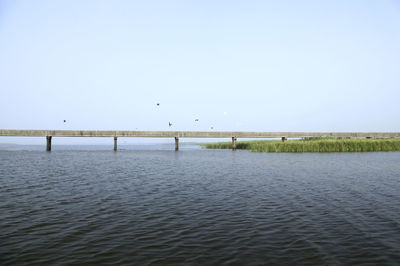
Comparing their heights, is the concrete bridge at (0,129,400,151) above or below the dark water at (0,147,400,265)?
above

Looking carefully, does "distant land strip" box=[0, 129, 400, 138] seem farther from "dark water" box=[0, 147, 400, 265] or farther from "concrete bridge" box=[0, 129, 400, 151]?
"dark water" box=[0, 147, 400, 265]

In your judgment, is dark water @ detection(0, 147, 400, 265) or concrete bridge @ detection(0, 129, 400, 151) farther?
concrete bridge @ detection(0, 129, 400, 151)

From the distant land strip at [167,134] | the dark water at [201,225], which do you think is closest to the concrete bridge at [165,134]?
the distant land strip at [167,134]

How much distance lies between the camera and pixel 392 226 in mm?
7074

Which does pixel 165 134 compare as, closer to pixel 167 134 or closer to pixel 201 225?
pixel 167 134

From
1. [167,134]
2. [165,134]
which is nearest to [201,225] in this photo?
[165,134]

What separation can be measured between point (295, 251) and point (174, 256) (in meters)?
2.33

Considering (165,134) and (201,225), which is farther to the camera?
(165,134)

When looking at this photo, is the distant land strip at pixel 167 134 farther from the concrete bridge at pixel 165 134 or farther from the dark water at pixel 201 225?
the dark water at pixel 201 225

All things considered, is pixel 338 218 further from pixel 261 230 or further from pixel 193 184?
pixel 193 184

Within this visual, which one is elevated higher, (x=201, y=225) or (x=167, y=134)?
(x=167, y=134)

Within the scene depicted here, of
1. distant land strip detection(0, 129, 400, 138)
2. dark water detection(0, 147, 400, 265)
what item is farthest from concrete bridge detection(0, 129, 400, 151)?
dark water detection(0, 147, 400, 265)

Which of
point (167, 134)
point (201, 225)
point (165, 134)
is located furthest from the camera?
point (167, 134)

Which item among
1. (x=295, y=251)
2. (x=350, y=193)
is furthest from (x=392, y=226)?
(x=350, y=193)
